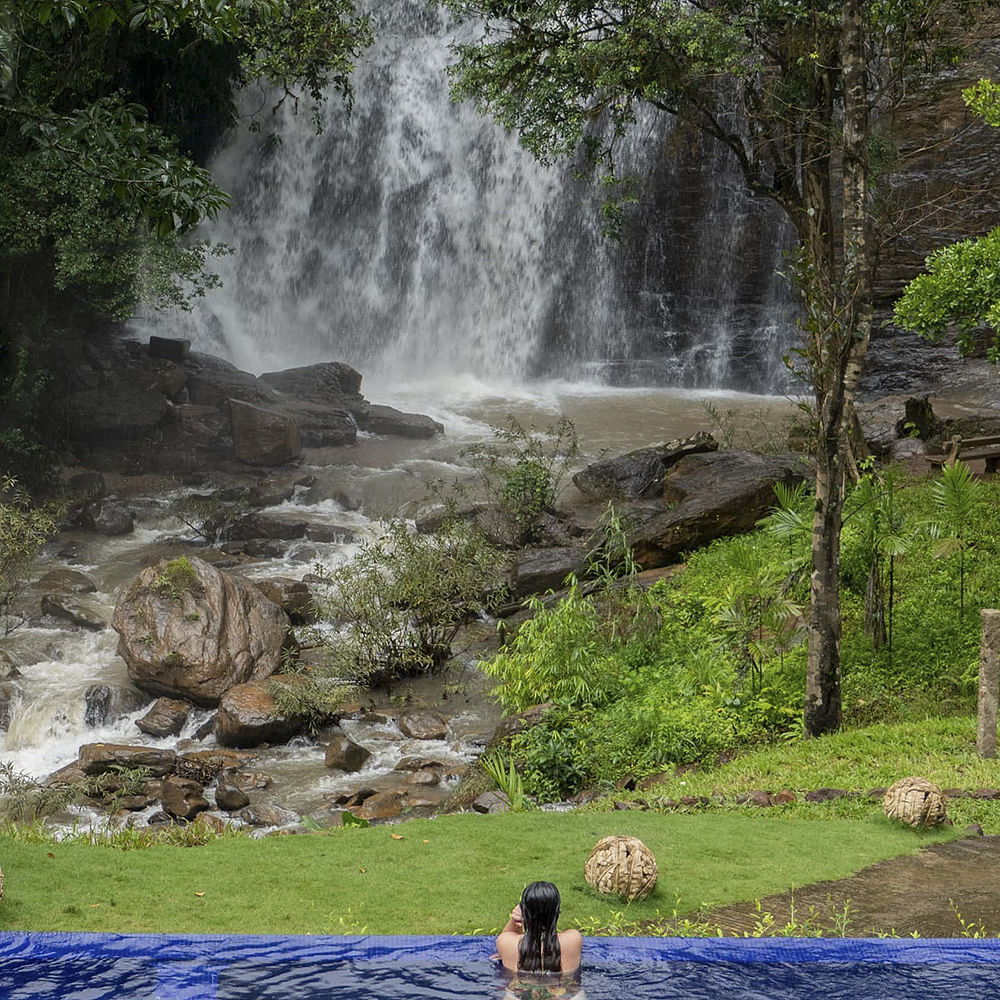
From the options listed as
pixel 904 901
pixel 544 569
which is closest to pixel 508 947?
pixel 904 901

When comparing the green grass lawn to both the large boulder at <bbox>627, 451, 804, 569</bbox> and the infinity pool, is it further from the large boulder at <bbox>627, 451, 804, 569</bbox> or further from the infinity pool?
the large boulder at <bbox>627, 451, 804, 569</bbox>

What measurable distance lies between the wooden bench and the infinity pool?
376 inches

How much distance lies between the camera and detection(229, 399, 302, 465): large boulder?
20.5 meters

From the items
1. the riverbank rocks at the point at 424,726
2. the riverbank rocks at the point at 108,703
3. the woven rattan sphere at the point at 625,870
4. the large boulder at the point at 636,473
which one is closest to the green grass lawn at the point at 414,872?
the woven rattan sphere at the point at 625,870

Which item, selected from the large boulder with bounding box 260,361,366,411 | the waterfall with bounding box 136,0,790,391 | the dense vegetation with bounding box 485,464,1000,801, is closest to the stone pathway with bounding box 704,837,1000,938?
the dense vegetation with bounding box 485,464,1000,801

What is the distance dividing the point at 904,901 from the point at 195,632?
28.4 ft

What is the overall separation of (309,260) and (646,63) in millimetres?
15283

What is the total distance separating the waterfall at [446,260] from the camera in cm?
2605

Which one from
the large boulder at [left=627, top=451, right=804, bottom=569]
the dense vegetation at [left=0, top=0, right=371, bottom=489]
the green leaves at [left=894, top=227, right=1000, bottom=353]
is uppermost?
the dense vegetation at [left=0, top=0, right=371, bottom=489]

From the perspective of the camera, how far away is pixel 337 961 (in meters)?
4.72

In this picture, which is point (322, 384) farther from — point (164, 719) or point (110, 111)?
point (164, 719)

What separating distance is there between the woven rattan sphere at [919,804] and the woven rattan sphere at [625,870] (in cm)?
170

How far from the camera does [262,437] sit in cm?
2056

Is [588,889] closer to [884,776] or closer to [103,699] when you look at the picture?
[884,776]
